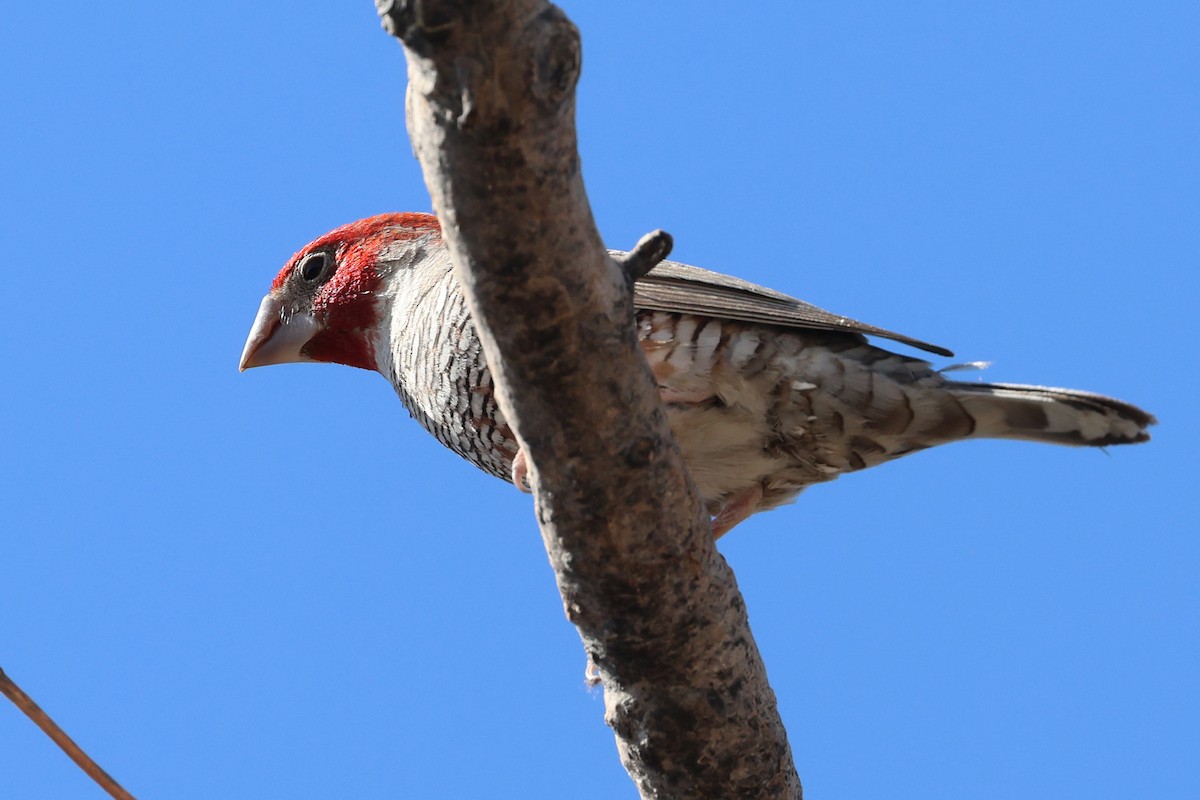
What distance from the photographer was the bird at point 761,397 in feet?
12.5

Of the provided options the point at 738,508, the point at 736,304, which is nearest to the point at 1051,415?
the point at 736,304

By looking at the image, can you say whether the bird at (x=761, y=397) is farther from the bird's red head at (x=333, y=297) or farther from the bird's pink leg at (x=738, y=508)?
the bird's red head at (x=333, y=297)

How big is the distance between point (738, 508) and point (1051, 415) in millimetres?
1198

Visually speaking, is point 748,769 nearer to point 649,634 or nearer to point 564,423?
point 649,634

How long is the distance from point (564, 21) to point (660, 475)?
109cm

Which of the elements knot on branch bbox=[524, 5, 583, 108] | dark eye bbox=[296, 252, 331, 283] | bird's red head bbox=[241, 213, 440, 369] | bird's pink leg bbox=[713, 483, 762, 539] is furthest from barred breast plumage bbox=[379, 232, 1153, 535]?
knot on branch bbox=[524, 5, 583, 108]

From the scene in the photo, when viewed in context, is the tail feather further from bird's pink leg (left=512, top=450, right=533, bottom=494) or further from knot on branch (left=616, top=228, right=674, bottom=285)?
knot on branch (left=616, top=228, right=674, bottom=285)

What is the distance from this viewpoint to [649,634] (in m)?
3.03

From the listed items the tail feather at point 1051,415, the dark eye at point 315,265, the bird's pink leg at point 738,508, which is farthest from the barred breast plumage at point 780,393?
the dark eye at point 315,265

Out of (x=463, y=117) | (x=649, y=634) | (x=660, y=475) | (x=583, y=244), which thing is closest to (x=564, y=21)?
(x=463, y=117)

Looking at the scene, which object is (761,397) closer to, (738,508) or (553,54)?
(738,508)

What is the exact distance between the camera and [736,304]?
3.94 meters

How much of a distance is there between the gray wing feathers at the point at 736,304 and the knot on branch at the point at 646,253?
1256 millimetres

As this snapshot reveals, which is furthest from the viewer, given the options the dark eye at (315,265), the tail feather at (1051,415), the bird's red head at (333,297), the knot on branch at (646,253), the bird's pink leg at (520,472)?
the dark eye at (315,265)
